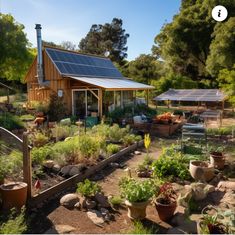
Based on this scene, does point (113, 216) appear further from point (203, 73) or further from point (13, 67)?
point (203, 73)

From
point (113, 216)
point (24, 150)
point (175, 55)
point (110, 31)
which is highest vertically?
point (110, 31)

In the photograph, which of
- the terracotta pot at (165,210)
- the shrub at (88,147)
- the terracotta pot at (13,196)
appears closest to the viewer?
the terracotta pot at (165,210)

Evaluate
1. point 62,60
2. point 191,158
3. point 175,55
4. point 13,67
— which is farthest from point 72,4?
point 175,55

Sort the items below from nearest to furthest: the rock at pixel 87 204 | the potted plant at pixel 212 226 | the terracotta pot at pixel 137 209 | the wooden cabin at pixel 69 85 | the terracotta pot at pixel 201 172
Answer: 1. the potted plant at pixel 212 226
2. the terracotta pot at pixel 137 209
3. the rock at pixel 87 204
4. the terracotta pot at pixel 201 172
5. the wooden cabin at pixel 69 85

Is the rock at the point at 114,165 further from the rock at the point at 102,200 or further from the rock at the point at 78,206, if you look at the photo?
the rock at the point at 78,206

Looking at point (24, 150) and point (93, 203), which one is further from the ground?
point (24, 150)

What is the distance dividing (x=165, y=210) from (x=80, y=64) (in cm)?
1767

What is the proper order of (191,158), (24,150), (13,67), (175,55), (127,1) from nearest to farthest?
(24,150) → (191,158) → (127,1) → (13,67) → (175,55)

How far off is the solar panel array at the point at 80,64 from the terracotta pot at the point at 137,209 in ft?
47.1

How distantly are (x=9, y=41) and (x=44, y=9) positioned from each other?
53.8 feet

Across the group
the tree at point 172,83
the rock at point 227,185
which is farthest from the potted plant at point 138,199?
the tree at point 172,83

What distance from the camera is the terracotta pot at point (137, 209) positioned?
4.64 metres

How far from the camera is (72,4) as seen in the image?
8102mm

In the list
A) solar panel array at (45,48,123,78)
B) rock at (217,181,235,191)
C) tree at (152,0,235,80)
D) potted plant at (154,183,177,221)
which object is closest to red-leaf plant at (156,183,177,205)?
potted plant at (154,183,177,221)
